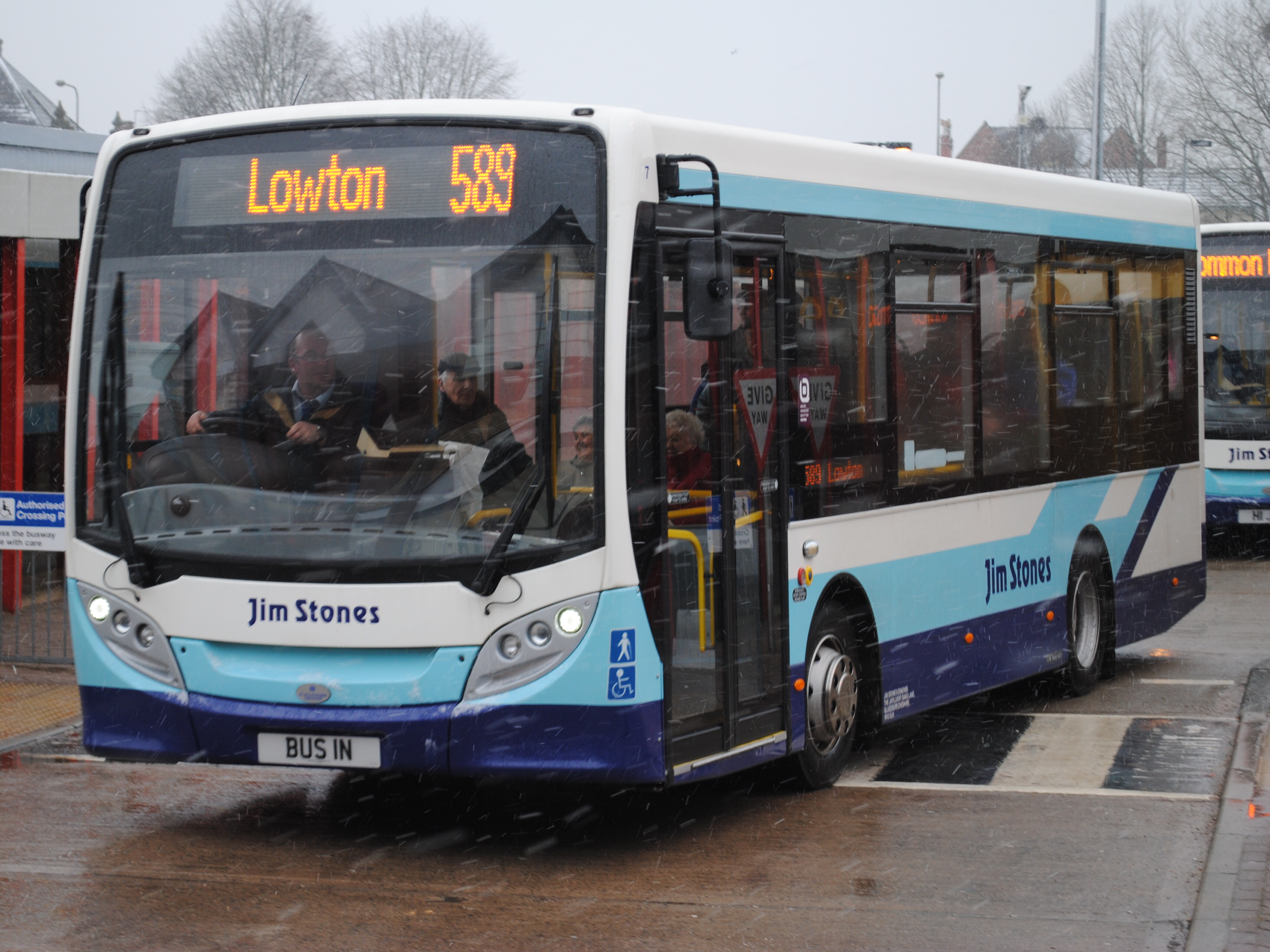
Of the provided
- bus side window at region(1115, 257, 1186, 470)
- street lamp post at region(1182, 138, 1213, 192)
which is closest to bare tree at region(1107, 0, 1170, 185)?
street lamp post at region(1182, 138, 1213, 192)

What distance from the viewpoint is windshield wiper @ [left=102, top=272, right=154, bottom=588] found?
22.7 feet

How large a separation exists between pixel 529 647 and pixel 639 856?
44.9 inches

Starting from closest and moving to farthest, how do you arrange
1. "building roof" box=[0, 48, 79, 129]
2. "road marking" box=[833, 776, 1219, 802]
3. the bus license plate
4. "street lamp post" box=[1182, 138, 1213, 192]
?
the bus license plate → "road marking" box=[833, 776, 1219, 802] → "street lamp post" box=[1182, 138, 1213, 192] → "building roof" box=[0, 48, 79, 129]

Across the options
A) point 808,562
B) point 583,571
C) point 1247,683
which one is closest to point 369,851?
point 583,571

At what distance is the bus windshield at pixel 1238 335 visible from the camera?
18953 millimetres

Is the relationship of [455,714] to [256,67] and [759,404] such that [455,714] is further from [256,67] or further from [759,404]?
[256,67]

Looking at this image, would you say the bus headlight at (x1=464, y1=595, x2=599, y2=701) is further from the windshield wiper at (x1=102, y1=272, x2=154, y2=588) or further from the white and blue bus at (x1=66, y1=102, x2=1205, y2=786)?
the windshield wiper at (x1=102, y1=272, x2=154, y2=588)

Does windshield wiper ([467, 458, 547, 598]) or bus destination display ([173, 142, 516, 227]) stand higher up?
bus destination display ([173, 142, 516, 227])

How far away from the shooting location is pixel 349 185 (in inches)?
263

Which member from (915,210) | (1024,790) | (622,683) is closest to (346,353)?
(622,683)

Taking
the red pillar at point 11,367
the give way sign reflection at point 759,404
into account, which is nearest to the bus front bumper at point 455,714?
the give way sign reflection at point 759,404

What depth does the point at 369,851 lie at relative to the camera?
6.98m

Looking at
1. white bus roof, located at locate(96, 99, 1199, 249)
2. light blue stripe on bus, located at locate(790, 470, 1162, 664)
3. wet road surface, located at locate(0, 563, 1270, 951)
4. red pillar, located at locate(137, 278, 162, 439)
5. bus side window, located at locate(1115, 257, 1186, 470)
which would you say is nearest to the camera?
wet road surface, located at locate(0, 563, 1270, 951)

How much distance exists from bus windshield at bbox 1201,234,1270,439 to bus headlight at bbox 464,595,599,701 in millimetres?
14470
